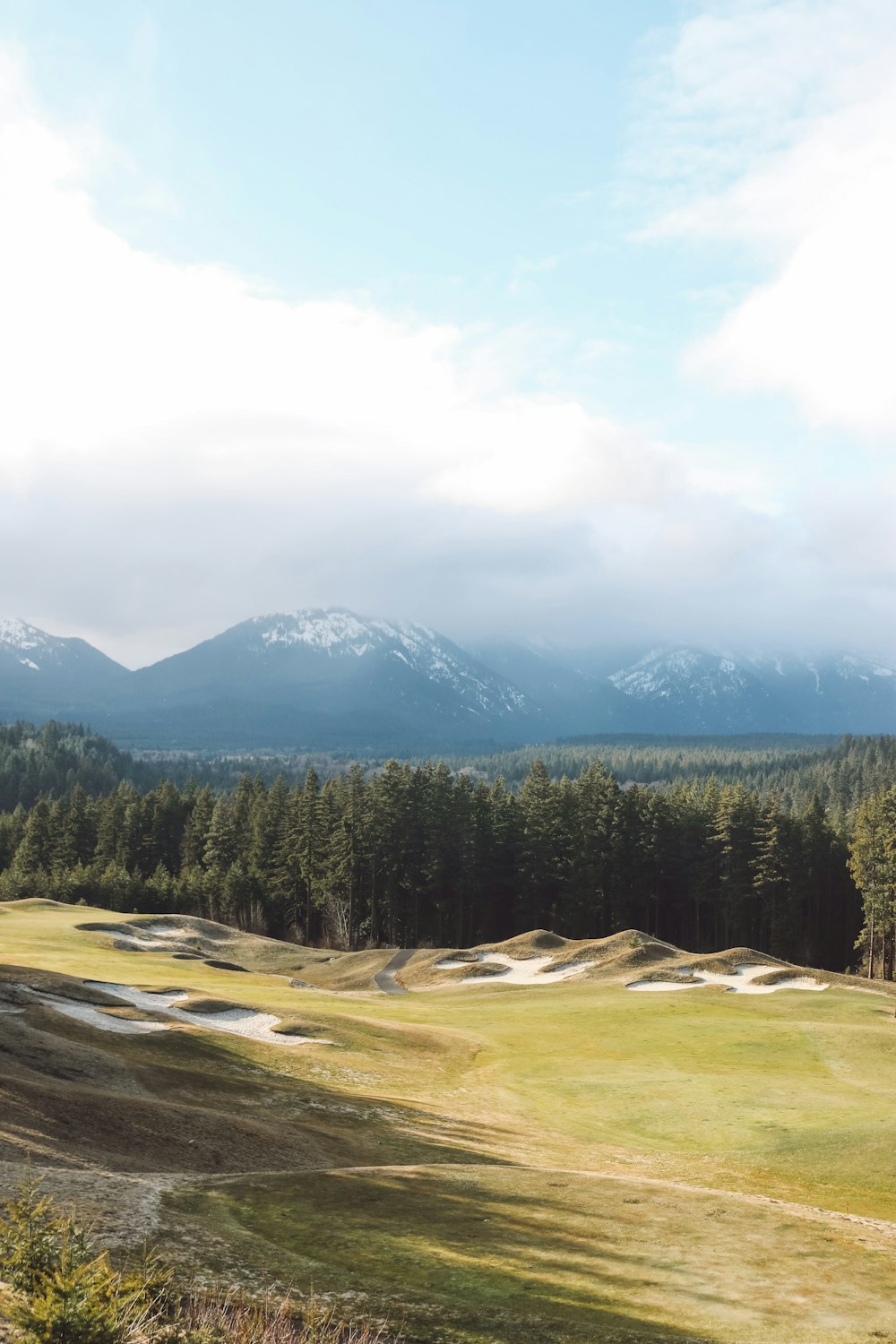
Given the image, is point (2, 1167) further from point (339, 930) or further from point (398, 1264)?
point (339, 930)

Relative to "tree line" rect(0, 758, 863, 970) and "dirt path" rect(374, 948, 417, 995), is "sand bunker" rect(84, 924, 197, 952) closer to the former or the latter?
"dirt path" rect(374, 948, 417, 995)

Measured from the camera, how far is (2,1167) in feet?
51.9

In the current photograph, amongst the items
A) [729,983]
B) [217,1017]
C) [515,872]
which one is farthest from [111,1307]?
[515,872]

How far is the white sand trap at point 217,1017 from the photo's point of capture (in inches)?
1623

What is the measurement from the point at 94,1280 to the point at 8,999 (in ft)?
93.1

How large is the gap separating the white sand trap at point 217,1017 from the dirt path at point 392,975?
79.5 feet

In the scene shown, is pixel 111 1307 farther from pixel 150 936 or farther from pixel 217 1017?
pixel 150 936

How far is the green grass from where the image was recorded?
13.6 m

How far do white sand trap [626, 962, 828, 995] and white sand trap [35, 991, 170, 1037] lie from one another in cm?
3575

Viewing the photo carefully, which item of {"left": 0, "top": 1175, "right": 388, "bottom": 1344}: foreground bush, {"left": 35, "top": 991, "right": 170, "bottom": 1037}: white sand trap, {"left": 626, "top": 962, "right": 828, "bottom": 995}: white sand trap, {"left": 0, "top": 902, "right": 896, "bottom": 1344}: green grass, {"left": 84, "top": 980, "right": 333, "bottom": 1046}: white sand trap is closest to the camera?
{"left": 0, "top": 1175, "right": 388, "bottom": 1344}: foreground bush

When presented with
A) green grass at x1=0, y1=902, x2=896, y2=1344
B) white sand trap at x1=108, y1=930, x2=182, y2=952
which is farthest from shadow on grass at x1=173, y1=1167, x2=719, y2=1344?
white sand trap at x1=108, y1=930, x2=182, y2=952

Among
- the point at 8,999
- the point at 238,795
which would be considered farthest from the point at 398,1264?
the point at 238,795

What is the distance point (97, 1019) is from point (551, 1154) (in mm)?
19696

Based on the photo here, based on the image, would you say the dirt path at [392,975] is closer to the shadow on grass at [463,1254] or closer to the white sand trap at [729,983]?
the white sand trap at [729,983]
